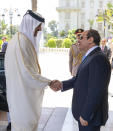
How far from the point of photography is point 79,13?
271 ft

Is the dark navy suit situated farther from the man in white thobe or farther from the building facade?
the building facade

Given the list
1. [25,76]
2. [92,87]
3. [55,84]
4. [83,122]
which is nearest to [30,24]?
[25,76]

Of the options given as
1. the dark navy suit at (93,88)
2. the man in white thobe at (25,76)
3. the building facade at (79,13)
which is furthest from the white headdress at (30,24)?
the building facade at (79,13)

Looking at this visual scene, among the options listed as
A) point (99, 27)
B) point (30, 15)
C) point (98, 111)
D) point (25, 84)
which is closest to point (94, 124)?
point (98, 111)

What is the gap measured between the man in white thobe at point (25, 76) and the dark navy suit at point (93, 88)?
0.59 meters

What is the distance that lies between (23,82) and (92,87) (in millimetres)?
867

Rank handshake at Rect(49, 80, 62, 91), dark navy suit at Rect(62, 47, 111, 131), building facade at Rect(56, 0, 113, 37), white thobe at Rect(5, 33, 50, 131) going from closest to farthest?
dark navy suit at Rect(62, 47, 111, 131)
white thobe at Rect(5, 33, 50, 131)
handshake at Rect(49, 80, 62, 91)
building facade at Rect(56, 0, 113, 37)

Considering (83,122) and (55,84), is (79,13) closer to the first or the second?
(55,84)

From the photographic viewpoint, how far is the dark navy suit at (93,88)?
2.48 meters

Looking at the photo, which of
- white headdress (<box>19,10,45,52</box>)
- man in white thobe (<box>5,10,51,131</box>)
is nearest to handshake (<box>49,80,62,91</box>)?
man in white thobe (<box>5,10,51,131</box>)

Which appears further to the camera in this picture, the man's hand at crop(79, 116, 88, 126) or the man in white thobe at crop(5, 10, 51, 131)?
the man in white thobe at crop(5, 10, 51, 131)

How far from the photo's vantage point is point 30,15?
10.4 feet

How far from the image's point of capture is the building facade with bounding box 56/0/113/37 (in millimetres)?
80100

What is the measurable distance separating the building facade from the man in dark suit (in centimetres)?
7755
